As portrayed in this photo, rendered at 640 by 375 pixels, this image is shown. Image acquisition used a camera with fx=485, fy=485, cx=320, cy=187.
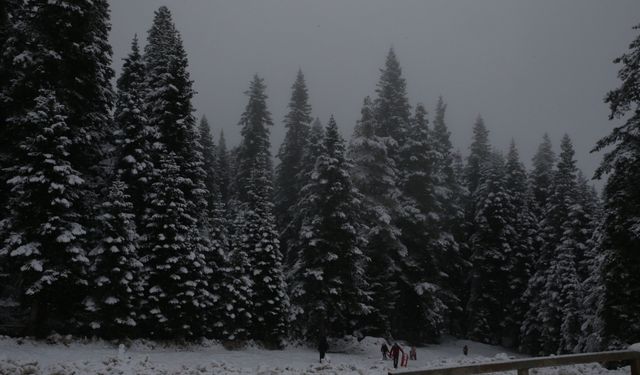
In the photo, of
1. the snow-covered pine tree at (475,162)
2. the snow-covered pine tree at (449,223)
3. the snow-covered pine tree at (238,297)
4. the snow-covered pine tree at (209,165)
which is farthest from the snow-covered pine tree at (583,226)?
the snow-covered pine tree at (209,165)

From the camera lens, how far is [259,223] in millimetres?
32688

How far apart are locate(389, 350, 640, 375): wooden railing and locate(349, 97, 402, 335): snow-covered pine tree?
2455 centimetres

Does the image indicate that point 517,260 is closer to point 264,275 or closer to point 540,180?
point 540,180

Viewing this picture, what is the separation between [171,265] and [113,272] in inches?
144

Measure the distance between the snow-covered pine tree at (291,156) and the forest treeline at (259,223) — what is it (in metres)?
0.25

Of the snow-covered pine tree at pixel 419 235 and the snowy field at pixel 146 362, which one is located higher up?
the snow-covered pine tree at pixel 419 235

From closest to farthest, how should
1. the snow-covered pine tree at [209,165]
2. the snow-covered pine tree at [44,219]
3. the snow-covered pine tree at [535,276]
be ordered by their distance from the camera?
1. the snow-covered pine tree at [44,219]
2. the snow-covered pine tree at [535,276]
3. the snow-covered pine tree at [209,165]

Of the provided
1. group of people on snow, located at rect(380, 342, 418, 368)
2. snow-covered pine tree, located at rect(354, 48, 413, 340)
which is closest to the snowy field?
group of people on snow, located at rect(380, 342, 418, 368)

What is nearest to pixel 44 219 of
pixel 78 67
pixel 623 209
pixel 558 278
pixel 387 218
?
pixel 78 67

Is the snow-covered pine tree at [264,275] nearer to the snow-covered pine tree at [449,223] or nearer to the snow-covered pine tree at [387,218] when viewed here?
the snow-covered pine tree at [387,218]

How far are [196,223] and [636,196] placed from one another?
2279 centimetres

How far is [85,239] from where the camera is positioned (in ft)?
74.3

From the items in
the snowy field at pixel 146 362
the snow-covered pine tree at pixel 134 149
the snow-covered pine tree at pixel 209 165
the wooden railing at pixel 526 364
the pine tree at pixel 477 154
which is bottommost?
the snowy field at pixel 146 362

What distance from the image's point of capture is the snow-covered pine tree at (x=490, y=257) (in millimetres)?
47500
